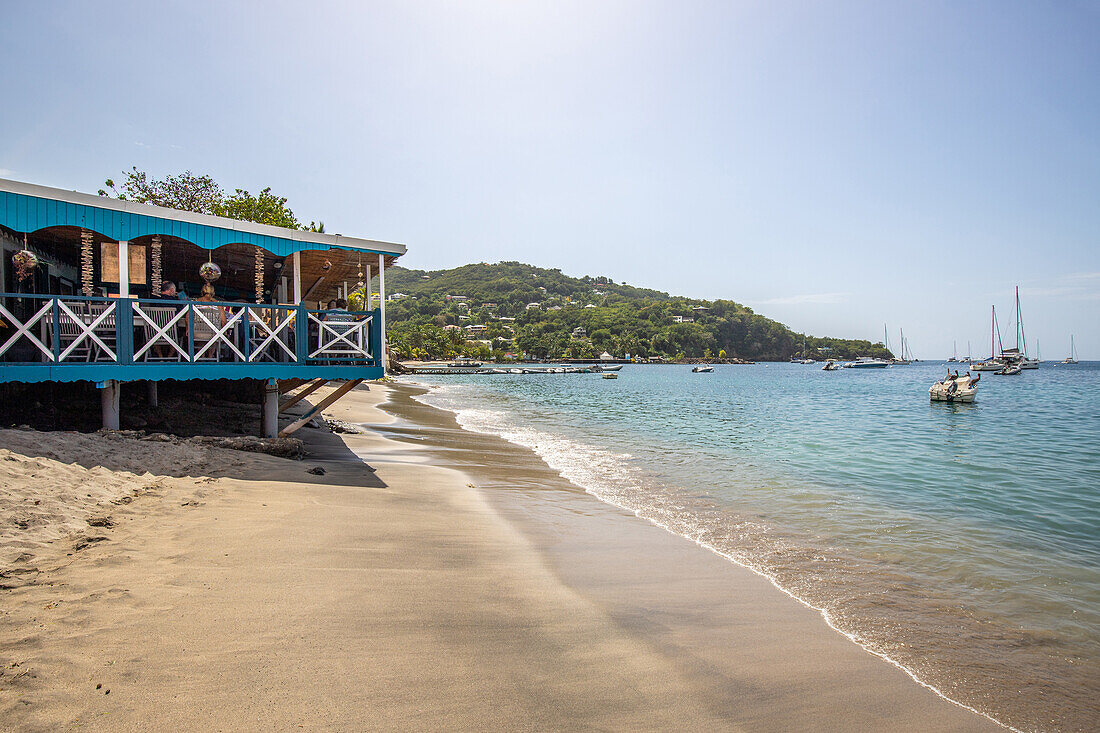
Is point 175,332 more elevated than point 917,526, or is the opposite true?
point 175,332

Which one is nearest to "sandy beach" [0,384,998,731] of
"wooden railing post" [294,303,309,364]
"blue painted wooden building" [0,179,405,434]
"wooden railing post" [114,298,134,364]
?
"wooden railing post" [114,298,134,364]

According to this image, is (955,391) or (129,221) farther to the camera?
(955,391)

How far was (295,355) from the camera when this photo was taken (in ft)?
36.7

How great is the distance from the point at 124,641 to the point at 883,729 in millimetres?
4771

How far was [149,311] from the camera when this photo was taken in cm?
1008

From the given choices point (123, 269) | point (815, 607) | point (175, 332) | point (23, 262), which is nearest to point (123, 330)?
point (175, 332)

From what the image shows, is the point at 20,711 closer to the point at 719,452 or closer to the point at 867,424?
the point at 719,452

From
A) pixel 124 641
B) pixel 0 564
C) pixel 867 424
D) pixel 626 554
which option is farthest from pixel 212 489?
pixel 867 424

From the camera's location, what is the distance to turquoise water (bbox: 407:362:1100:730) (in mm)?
4523

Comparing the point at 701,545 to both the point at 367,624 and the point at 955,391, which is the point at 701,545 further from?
the point at 955,391

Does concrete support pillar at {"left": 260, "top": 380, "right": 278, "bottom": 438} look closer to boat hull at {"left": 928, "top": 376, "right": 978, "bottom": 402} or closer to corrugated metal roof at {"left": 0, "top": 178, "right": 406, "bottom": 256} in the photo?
corrugated metal roof at {"left": 0, "top": 178, "right": 406, "bottom": 256}

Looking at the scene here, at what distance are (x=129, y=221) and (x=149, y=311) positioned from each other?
5.42ft

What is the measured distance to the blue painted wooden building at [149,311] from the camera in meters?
9.26

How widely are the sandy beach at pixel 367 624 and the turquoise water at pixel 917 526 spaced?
67 centimetres
